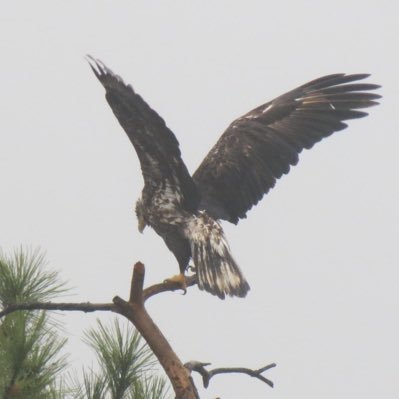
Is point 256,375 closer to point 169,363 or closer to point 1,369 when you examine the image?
point 169,363

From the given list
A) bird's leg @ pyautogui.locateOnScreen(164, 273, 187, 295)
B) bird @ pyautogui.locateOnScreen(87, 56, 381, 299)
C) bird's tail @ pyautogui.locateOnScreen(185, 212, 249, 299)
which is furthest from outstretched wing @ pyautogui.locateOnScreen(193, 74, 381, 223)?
bird's leg @ pyautogui.locateOnScreen(164, 273, 187, 295)

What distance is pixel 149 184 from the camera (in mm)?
6801

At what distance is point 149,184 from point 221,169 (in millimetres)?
604

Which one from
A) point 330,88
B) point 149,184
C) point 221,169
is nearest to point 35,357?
point 149,184

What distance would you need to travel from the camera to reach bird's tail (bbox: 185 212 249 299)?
6.14 meters

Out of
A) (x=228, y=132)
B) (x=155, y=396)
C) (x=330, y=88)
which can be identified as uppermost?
(x=330, y=88)

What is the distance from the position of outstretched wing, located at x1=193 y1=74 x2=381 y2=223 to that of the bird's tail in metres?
0.33

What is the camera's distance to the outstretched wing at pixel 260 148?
23.7 ft

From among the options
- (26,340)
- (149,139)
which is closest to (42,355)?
(26,340)

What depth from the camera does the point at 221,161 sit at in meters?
7.20

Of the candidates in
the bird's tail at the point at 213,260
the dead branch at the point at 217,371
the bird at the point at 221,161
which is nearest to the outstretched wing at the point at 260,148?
the bird at the point at 221,161

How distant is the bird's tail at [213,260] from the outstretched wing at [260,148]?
332 millimetres

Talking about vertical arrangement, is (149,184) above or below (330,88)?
below

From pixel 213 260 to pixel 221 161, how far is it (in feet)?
3.37
